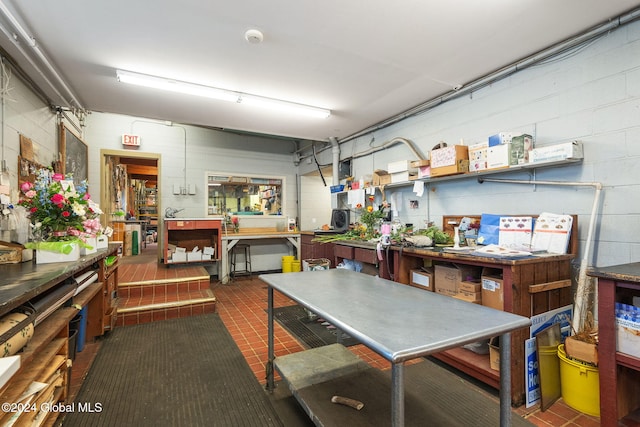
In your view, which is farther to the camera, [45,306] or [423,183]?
[423,183]

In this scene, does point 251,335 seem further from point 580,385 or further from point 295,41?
point 295,41

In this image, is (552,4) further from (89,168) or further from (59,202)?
(89,168)

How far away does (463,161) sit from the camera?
118 inches

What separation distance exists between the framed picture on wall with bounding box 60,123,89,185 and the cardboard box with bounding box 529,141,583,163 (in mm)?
5297

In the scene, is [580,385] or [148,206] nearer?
[580,385]

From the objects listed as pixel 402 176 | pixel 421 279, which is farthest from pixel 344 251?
pixel 402 176

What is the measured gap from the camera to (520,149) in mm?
2514

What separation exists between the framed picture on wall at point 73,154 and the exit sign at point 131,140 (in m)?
0.59

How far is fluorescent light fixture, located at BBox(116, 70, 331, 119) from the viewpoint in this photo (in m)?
2.95

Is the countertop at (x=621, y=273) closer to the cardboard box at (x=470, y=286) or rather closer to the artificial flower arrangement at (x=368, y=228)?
the cardboard box at (x=470, y=286)

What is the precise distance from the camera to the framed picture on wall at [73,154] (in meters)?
3.85

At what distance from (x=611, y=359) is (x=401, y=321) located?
1.37 meters

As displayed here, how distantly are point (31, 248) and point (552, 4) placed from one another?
4074 millimetres

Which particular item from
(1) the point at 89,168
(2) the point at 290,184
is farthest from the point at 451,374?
(1) the point at 89,168
